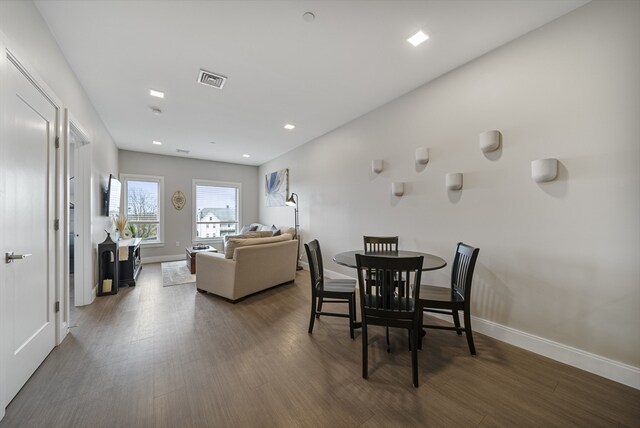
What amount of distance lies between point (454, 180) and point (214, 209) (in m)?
6.61

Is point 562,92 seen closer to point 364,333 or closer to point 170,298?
point 364,333

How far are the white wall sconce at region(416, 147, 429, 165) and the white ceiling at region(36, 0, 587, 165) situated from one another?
0.83 meters

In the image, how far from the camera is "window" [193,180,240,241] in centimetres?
713

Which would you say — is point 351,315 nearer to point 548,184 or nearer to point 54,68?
point 548,184

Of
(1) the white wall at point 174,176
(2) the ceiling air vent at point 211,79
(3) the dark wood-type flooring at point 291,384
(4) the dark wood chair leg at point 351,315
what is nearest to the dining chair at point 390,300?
(3) the dark wood-type flooring at point 291,384

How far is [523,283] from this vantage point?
2.30m

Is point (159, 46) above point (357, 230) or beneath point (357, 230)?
above

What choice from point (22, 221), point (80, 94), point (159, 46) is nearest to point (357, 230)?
point (159, 46)

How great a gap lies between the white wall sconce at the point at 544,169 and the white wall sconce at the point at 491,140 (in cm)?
37

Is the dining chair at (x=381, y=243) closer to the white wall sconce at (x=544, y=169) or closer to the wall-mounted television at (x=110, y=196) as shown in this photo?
the white wall sconce at (x=544, y=169)

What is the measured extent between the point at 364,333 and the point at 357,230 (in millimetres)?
2342

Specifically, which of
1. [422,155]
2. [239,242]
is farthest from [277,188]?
[422,155]

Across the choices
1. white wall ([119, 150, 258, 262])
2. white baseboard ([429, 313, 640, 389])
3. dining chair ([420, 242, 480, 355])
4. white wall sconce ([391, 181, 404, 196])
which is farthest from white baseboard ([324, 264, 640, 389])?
white wall ([119, 150, 258, 262])

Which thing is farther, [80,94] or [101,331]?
[80,94]
